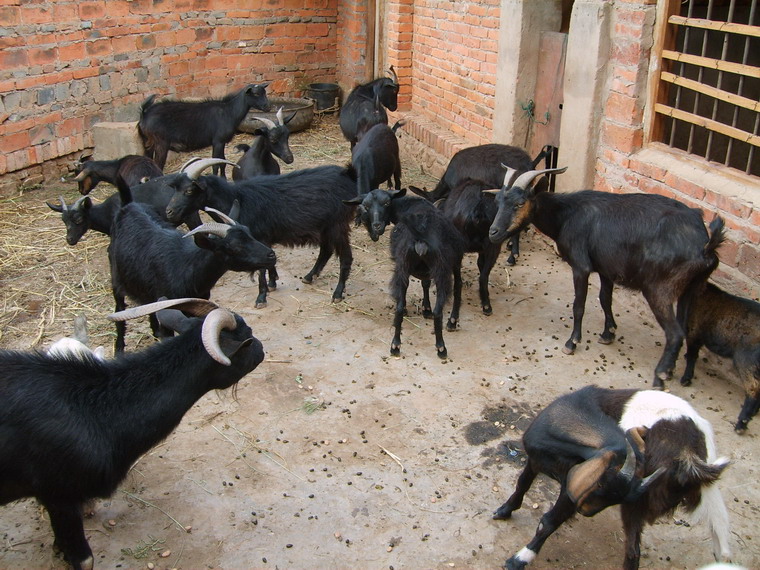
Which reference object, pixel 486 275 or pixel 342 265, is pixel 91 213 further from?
pixel 486 275

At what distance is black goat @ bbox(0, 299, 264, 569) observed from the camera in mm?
3066

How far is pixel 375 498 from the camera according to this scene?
3.93m

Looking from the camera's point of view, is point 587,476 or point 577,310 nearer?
point 587,476

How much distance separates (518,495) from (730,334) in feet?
6.35

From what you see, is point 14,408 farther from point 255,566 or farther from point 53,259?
point 53,259

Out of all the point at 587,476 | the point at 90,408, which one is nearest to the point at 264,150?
the point at 90,408

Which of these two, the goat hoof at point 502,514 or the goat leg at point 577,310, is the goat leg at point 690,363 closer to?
the goat leg at point 577,310

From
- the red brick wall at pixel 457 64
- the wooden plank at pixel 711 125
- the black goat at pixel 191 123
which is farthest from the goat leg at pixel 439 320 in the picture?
the black goat at pixel 191 123

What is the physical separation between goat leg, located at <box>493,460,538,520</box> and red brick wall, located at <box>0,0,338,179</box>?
24.9 feet

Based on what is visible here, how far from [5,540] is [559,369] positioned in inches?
142

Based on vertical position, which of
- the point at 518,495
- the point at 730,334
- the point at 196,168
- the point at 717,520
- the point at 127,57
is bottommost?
the point at 518,495

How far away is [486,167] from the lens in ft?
22.6

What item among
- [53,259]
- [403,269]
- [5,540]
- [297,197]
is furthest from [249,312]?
[5,540]

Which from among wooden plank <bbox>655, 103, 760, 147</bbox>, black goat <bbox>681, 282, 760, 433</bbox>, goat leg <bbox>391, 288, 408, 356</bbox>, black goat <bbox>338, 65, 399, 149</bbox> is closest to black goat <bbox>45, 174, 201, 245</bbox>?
goat leg <bbox>391, 288, 408, 356</bbox>
